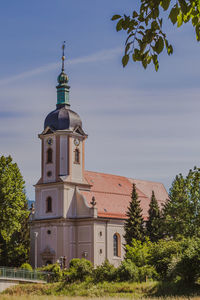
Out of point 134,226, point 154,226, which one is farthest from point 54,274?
point 154,226

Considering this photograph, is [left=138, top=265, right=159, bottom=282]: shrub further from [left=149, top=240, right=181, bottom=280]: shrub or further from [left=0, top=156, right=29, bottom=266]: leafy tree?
[left=0, top=156, right=29, bottom=266]: leafy tree

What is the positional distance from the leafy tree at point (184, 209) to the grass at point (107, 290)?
13.4 metres

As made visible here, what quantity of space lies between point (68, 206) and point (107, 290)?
2309cm

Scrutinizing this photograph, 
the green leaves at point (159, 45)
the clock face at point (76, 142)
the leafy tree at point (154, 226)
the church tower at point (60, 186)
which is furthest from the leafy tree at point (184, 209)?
the green leaves at point (159, 45)

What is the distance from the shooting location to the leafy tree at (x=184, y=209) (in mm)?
46750

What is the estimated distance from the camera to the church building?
5562cm

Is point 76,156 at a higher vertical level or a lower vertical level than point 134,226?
higher

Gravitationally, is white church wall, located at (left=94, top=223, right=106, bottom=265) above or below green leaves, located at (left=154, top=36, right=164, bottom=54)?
below

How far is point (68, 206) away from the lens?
Answer: 186ft

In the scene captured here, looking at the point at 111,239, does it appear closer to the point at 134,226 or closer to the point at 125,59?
the point at 134,226

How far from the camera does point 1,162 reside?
4591 cm

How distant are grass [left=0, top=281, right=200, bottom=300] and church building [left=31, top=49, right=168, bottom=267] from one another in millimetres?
14045

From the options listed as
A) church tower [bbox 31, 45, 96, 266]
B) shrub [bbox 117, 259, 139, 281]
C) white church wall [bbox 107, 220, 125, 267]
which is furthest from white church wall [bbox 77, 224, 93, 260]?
shrub [bbox 117, 259, 139, 281]

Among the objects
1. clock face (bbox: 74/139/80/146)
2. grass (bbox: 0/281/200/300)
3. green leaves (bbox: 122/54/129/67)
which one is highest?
clock face (bbox: 74/139/80/146)
